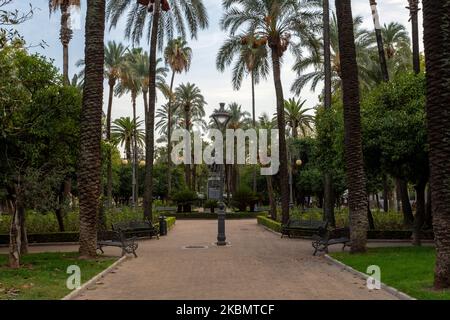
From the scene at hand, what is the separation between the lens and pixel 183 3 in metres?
29.9

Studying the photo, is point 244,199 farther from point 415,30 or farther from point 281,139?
point 415,30

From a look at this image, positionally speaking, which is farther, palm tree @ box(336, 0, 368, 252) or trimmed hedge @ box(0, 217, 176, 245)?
trimmed hedge @ box(0, 217, 176, 245)

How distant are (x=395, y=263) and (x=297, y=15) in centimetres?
1694

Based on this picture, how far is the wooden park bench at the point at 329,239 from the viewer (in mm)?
16562

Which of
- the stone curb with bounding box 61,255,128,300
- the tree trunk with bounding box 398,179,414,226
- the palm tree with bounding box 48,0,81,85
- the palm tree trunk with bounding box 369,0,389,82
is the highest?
the palm tree with bounding box 48,0,81,85

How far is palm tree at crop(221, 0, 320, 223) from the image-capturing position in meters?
27.0

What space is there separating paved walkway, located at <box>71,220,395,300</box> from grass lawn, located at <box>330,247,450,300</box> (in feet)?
1.68

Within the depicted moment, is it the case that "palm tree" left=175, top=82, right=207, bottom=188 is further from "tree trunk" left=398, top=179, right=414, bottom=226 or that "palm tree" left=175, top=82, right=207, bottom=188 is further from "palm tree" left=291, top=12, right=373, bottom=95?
"tree trunk" left=398, top=179, right=414, bottom=226

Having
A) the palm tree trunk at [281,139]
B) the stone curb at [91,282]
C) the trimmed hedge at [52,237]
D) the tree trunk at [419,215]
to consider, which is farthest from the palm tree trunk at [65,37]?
the tree trunk at [419,215]

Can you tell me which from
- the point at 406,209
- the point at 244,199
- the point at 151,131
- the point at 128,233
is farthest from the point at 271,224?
the point at 244,199

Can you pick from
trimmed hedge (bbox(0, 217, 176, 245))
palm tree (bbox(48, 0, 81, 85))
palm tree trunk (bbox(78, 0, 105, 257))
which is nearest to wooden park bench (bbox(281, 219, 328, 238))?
A: trimmed hedge (bbox(0, 217, 176, 245))

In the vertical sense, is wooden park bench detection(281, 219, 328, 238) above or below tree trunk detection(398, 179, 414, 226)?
below
